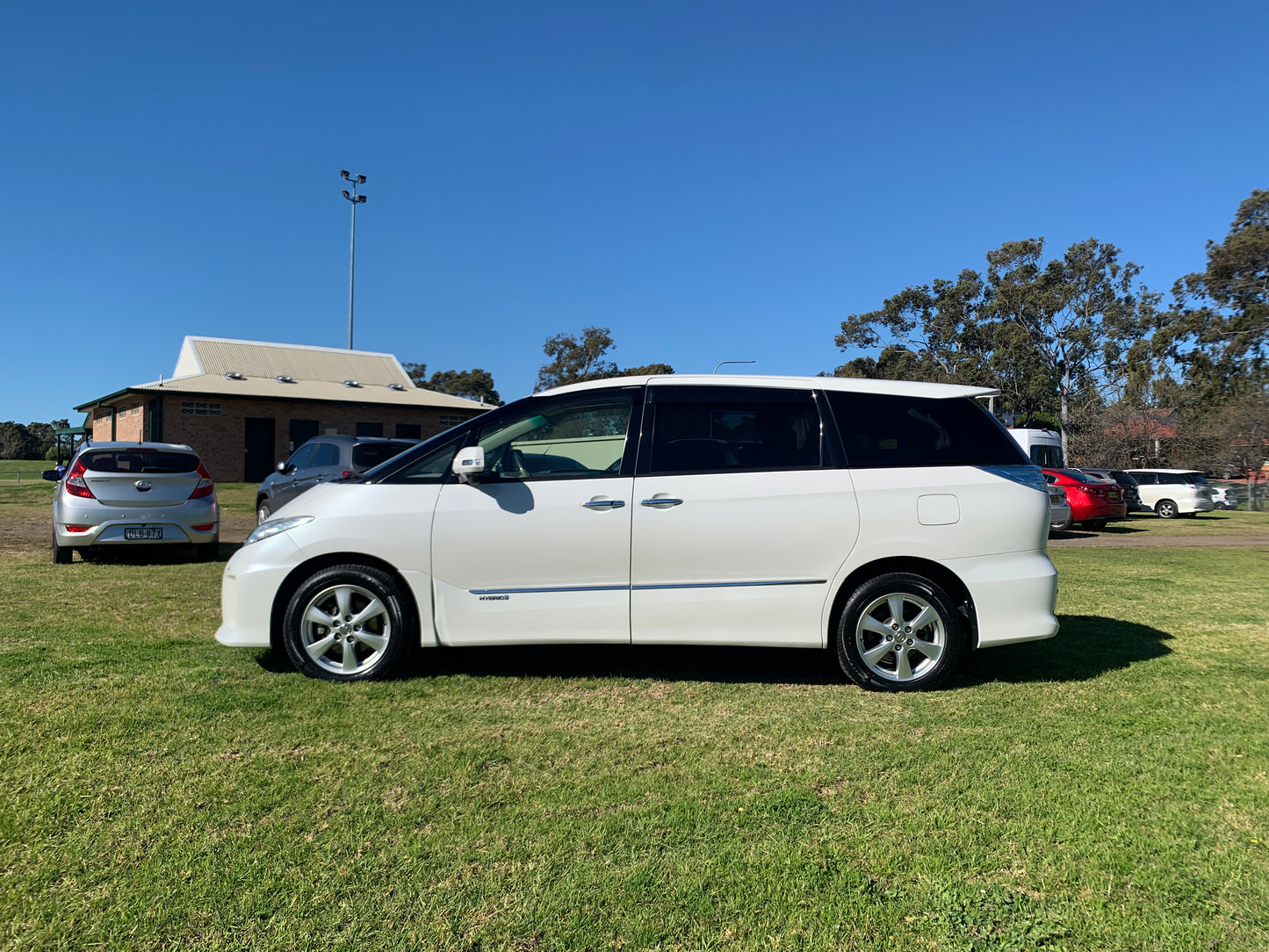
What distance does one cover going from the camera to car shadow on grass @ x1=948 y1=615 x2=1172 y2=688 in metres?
5.24

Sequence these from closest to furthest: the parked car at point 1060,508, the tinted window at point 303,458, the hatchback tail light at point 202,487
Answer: the hatchback tail light at point 202,487, the tinted window at point 303,458, the parked car at point 1060,508

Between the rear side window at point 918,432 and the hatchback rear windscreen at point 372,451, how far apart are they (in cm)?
726

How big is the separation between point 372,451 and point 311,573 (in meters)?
6.34

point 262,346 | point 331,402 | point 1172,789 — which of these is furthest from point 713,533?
point 262,346

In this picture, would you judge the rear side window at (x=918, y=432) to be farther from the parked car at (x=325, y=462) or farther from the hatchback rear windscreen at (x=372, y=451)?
the hatchback rear windscreen at (x=372, y=451)

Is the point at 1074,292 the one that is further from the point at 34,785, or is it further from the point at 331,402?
the point at 34,785

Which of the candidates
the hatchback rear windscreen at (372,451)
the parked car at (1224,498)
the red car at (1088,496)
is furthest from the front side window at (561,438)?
the parked car at (1224,498)

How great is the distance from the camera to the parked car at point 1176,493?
2667 cm

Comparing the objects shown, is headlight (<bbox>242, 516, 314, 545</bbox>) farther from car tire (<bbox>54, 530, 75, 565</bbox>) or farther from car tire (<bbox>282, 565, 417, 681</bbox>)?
car tire (<bbox>54, 530, 75, 565</bbox>)

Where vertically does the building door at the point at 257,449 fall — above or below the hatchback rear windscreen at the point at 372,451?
above

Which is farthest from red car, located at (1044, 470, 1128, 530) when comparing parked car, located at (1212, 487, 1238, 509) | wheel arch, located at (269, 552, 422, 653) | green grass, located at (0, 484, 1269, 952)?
wheel arch, located at (269, 552, 422, 653)

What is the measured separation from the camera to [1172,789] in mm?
3406

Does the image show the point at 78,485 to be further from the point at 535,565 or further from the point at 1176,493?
the point at 1176,493

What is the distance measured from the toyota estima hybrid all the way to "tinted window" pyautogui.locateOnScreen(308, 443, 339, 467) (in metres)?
6.65
